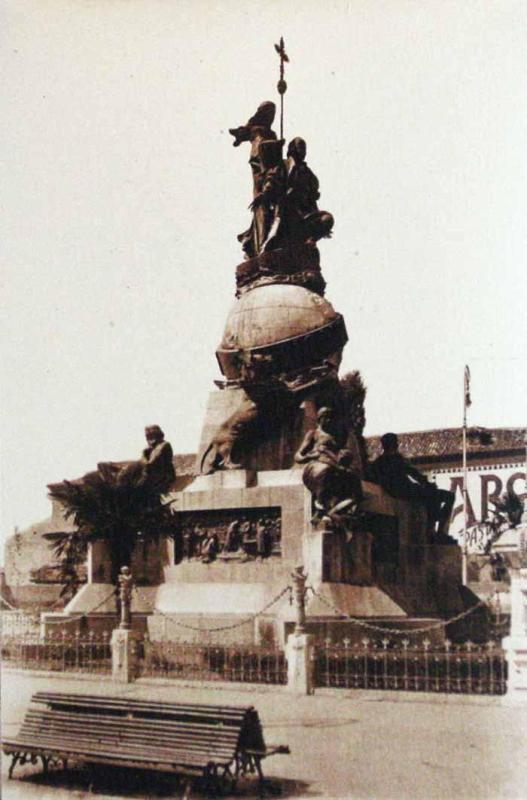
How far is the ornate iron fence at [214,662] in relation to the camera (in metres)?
13.4

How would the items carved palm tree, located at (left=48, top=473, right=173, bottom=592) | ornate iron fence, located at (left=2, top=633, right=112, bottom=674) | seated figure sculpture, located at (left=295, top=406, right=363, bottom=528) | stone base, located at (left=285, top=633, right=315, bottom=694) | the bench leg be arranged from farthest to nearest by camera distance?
carved palm tree, located at (left=48, top=473, right=173, bottom=592), seated figure sculpture, located at (left=295, top=406, right=363, bottom=528), ornate iron fence, located at (left=2, top=633, right=112, bottom=674), stone base, located at (left=285, top=633, right=315, bottom=694), the bench leg

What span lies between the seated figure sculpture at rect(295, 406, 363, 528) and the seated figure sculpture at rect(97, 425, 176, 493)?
303 centimetres

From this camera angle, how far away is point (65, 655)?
1530 centimetres

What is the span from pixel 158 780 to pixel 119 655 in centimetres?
661

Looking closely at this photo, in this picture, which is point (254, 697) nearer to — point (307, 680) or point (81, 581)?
point (307, 680)

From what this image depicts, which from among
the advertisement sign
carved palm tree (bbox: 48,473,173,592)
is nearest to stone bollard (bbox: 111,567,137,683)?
carved palm tree (bbox: 48,473,173,592)

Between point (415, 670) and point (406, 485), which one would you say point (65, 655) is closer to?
point (415, 670)

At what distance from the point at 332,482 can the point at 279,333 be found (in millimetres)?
3578

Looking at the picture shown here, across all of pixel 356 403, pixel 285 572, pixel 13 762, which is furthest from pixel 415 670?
pixel 356 403

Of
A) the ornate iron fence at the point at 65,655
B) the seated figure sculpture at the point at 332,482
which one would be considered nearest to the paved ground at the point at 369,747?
the ornate iron fence at the point at 65,655

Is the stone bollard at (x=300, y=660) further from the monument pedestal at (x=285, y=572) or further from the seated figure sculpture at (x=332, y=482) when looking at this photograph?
the seated figure sculpture at (x=332, y=482)

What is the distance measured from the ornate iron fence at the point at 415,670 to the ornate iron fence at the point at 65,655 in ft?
11.8

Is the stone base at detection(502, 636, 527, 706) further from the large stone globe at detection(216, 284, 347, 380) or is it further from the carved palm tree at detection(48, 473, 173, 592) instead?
the large stone globe at detection(216, 284, 347, 380)

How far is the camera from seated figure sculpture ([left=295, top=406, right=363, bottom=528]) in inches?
656
